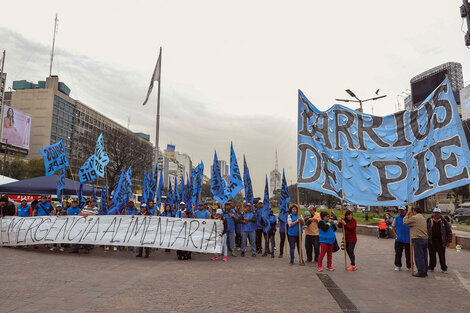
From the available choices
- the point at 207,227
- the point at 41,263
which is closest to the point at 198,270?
the point at 207,227

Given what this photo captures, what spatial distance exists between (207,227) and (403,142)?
20.7ft

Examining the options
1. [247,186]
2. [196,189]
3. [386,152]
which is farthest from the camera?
[196,189]

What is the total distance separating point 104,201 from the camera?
1449 centimetres

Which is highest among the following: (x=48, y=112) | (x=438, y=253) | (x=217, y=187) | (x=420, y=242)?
(x=48, y=112)

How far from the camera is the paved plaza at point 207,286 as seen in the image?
18.9 ft

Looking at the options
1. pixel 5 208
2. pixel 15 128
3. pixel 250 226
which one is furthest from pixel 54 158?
pixel 15 128

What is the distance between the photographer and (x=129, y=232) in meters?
11.3

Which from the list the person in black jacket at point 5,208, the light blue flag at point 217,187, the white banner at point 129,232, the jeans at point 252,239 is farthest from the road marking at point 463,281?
the person in black jacket at point 5,208

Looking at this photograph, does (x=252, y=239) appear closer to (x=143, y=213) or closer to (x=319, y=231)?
(x=319, y=231)

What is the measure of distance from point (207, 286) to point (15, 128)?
64.2 metres

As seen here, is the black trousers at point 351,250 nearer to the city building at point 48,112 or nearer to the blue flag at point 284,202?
the blue flag at point 284,202

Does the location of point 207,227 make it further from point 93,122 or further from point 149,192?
point 93,122

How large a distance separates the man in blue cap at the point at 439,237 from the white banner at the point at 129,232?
6.08 m

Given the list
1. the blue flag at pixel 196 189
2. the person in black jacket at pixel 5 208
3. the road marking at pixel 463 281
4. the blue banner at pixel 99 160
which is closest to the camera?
the road marking at pixel 463 281
